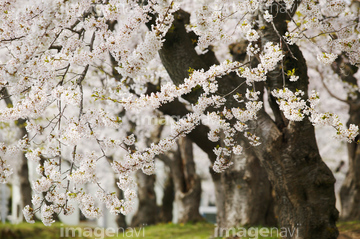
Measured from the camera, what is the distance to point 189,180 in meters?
13.3

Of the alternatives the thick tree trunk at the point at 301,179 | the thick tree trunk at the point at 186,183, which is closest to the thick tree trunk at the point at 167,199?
the thick tree trunk at the point at 186,183

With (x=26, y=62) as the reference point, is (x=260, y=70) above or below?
below

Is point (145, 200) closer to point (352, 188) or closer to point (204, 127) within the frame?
point (352, 188)

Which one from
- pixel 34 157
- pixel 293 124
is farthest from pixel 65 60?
pixel 293 124

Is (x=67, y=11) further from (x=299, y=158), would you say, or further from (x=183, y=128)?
(x=299, y=158)

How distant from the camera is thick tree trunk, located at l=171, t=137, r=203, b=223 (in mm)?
12984

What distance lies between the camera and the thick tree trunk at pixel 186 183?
42.6 feet

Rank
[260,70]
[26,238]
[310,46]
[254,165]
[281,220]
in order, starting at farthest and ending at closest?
[310,46], [26,238], [254,165], [281,220], [260,70]

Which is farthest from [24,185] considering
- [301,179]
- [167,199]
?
[301,179]

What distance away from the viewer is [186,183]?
1338cm

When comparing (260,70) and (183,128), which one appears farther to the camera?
(183,128)

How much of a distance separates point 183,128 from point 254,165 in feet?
13.4

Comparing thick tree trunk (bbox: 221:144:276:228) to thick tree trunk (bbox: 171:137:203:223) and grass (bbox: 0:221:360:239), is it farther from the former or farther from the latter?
thick tree trunk (bbox: 171:137:203:223)

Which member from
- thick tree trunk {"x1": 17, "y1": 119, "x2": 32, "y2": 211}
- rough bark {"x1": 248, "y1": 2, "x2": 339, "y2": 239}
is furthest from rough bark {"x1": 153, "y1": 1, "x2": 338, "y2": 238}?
thick tree trunk {"x1": 17, "y1": 119, "x2": 32, "y2": 211}
